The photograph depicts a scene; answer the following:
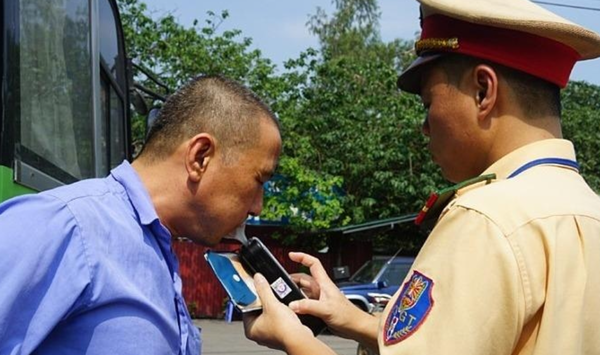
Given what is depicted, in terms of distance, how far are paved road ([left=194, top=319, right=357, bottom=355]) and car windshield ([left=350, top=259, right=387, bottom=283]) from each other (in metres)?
1.27

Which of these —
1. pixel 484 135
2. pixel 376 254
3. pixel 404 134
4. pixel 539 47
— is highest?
pixel 539 47

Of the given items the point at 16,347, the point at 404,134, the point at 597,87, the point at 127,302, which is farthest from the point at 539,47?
the point at 597,87

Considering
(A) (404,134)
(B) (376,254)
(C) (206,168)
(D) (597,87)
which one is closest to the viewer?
(C) (206,168)

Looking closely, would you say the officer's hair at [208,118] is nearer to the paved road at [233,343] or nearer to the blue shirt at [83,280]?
the blue shirt at [83,280]

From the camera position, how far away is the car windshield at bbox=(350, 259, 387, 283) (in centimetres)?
1830

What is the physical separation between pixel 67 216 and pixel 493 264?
91 cm

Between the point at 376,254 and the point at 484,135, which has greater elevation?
the point at 484,135

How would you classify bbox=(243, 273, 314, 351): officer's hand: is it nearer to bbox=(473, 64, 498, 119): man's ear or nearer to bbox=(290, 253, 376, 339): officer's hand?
bbox=(290, 253, 376, 339): officer's hand

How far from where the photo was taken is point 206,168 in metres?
2.44

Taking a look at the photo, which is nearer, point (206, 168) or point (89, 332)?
point (89, 332)

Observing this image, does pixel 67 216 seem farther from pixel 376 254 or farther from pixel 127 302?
pixel 376 254

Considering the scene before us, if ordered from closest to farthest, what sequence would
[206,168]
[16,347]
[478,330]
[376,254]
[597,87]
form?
1. [478,330]
2. [16,347]
3. [206,168]
4. [376,254]
5. [597,87]

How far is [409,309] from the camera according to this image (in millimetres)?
1836

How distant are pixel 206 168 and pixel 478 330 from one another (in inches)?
37.7
